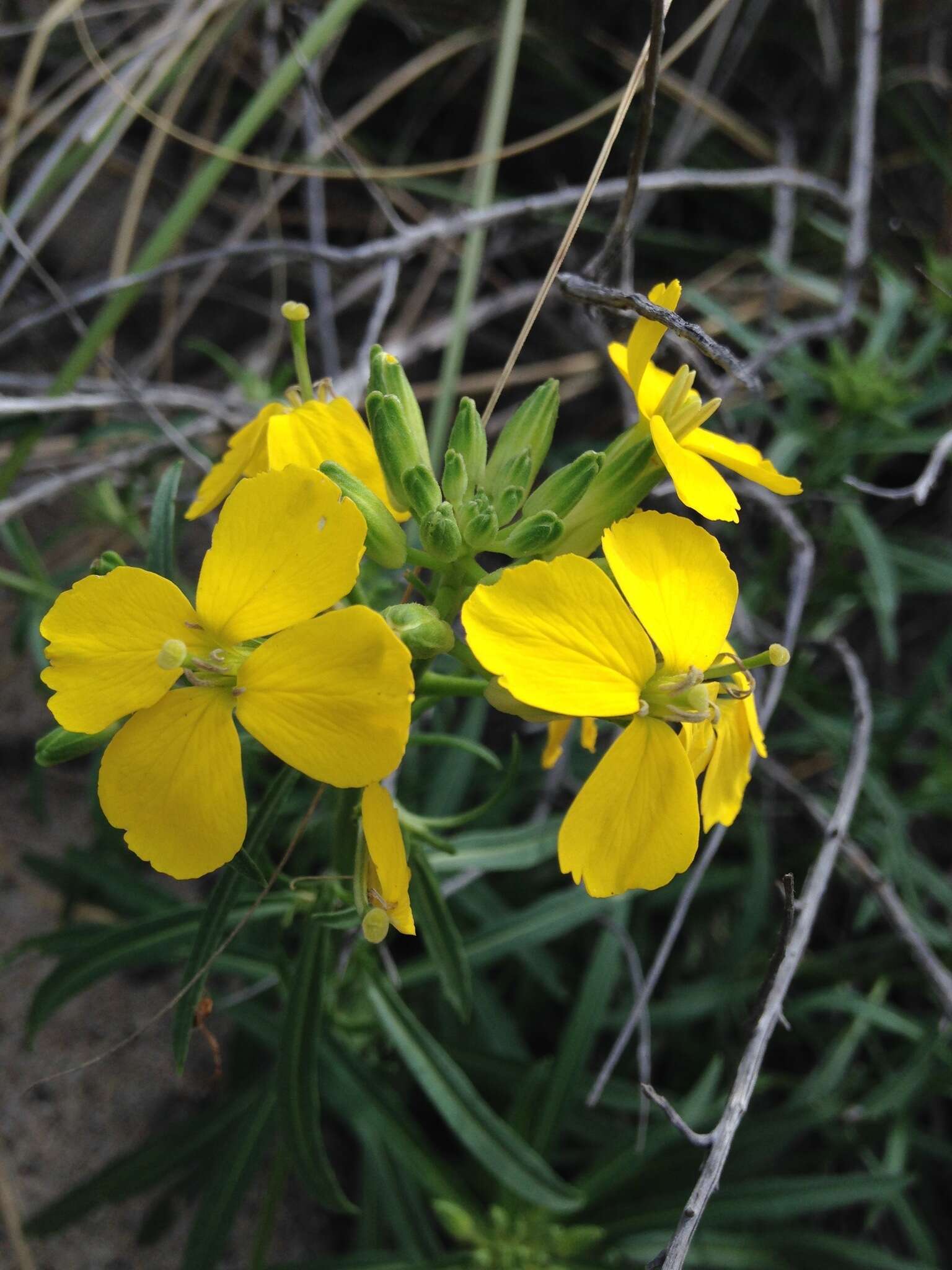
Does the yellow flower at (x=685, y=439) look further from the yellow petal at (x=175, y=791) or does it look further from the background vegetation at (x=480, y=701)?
the yellow petal at (x=175, y=791)

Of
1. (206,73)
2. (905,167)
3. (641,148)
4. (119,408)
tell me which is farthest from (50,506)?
(905,167)

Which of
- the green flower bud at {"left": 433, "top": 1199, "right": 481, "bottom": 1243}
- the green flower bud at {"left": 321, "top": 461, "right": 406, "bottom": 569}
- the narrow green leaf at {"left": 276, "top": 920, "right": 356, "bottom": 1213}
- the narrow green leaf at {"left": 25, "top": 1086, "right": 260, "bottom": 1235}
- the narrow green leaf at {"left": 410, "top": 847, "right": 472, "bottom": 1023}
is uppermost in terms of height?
the green flower bud at {"left": 321, "top": 461, "right": 406, "bottom": 569}

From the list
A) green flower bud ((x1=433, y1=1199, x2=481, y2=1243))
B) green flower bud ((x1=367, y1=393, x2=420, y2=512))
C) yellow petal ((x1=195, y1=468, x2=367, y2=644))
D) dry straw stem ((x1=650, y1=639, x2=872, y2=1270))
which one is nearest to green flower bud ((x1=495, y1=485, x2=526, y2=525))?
green flower bud ((x1=367, y1=393, x2=420, y2=512))

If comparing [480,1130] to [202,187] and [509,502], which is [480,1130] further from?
[202,187]

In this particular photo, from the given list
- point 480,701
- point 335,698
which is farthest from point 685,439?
point 480,701

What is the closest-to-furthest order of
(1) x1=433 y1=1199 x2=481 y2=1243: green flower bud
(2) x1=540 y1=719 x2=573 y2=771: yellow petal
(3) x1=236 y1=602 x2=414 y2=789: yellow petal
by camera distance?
1. (3) x1=236 y1=602 x2=414 y2=789: yellow petal
2. (2) x1=540 y1=719 x2=573 y2=771: yellow petal
3. (1) x1=433 y1=1199 x2=481 y2=1243: green flower bud

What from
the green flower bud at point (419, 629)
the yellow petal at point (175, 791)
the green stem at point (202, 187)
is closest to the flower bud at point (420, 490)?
the green flower bud at point (419, 629)

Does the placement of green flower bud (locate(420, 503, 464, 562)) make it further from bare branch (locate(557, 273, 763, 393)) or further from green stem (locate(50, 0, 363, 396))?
green stem (locate(50, 0, 363, 396))
